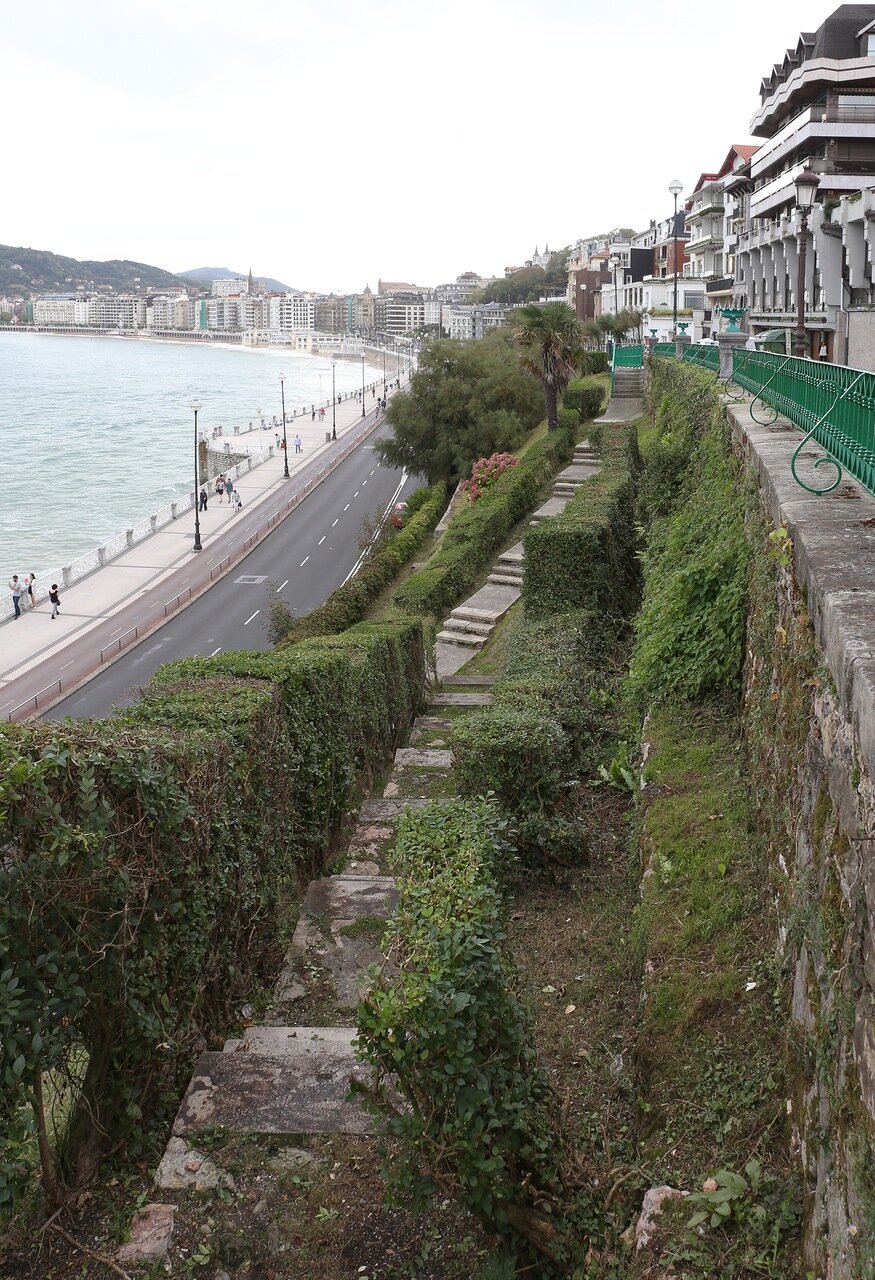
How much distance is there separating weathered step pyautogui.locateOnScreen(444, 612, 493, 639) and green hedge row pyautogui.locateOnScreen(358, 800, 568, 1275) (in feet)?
60.2

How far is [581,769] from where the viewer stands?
11836 millimetres

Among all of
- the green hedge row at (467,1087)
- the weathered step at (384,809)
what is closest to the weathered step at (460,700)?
the weathered step at (384,809)

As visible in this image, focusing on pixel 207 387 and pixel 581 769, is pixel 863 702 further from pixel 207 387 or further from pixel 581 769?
pixel 207 387

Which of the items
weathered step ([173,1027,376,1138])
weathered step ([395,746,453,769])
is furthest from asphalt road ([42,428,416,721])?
weathered step ([173,1027,376,1138])

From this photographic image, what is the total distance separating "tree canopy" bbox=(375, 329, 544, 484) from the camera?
44.0 meters

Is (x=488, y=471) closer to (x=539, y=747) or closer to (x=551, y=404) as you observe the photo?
(x=551, y=404)

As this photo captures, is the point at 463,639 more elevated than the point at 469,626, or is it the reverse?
the point at 469,626

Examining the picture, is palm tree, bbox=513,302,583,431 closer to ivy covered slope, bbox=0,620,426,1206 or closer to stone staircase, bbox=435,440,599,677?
stone staircase, bbox=435,440,599,677

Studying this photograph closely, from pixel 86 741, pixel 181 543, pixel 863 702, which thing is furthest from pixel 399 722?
pixel 181 543

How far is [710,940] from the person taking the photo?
631 centimetres

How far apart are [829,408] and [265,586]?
37.3 m

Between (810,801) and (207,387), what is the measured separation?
18561 centimetres

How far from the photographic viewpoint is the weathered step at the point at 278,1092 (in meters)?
6.21

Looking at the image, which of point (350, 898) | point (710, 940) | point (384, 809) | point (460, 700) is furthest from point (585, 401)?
point (710, 940)
